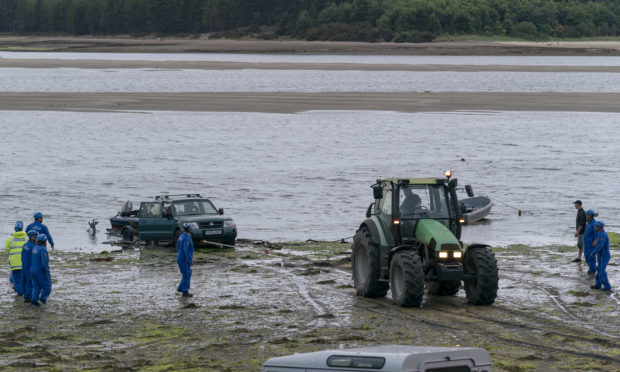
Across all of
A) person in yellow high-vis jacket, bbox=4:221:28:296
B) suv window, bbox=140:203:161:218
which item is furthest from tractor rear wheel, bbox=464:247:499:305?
suv window, bbox=140:203:161:218

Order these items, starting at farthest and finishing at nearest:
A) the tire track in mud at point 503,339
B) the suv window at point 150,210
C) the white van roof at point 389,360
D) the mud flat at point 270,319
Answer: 1. the suv window at point 150,210
2. the mud flat at point 270,319
3. the tire track in mud at point 503,339
4. the white van roof at point 389,360

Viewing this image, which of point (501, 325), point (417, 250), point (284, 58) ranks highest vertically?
point (284, 58)

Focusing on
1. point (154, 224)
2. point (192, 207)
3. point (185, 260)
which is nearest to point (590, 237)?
point (185, 260)

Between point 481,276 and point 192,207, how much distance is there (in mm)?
12542

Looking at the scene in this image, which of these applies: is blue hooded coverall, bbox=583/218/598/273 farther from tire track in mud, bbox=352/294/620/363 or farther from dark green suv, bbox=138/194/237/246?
dark green suv, bbox=138/194/237/246

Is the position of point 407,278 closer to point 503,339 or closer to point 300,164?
point 503,339

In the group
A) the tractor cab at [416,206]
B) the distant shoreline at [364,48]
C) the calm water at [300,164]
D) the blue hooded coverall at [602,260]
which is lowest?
the calm water at [300,164]

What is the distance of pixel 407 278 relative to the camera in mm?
17875

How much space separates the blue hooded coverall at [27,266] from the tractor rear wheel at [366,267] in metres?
6.54

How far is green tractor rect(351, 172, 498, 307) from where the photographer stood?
18031mm

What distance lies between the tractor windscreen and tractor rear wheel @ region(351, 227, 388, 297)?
38.5 inches

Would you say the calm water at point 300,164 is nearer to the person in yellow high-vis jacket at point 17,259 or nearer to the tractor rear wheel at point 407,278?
the person in yellow high-vis jacket at point 17,259

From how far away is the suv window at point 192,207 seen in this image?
93.5 ft

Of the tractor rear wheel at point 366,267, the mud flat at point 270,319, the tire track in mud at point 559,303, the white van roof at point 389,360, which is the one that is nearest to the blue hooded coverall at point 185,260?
the mud flat at point 270,319
